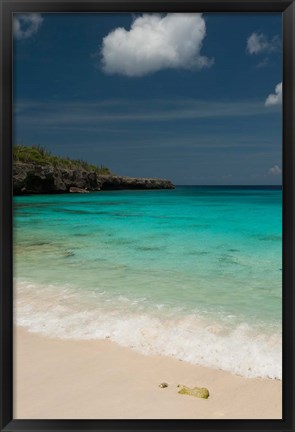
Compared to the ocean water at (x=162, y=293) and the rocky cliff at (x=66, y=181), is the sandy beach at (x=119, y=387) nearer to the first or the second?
the ocean water at (x=162, y=293)

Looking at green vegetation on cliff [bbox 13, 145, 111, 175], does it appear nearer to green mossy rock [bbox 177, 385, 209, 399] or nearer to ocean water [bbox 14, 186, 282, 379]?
ocean water [bbox 14, 186, 282, 379]

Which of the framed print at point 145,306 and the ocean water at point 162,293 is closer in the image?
the framed print at point 145,306

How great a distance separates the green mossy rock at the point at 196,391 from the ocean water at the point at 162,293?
10.4 inches

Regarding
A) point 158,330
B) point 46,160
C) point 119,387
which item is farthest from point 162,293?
point 46,160

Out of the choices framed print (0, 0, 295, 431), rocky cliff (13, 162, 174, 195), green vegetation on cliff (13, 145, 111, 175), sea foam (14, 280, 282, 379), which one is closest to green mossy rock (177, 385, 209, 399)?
framed print (0, 0, 295, 431)

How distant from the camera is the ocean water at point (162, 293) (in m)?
2.21

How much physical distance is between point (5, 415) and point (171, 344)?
1039mm

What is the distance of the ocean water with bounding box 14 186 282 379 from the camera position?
7.25ft

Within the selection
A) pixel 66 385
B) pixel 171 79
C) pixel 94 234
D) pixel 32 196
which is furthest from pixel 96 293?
pixel 171 79

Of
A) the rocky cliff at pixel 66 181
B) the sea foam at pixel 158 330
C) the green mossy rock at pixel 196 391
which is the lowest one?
the green mossy rock at pixel 196 391

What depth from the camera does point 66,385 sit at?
5.62 ft

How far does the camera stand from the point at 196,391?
1.68 meters

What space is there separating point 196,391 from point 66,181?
1464cm

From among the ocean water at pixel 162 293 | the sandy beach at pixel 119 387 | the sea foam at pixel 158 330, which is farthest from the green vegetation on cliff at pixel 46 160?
the sandy beach at pixel 119 387
